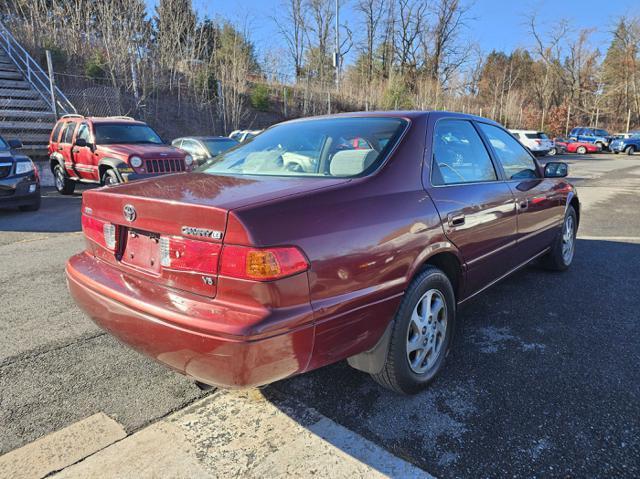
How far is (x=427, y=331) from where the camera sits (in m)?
2.63

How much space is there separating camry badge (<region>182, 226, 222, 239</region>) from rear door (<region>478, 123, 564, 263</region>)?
2518mm

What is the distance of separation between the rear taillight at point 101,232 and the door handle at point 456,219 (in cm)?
192

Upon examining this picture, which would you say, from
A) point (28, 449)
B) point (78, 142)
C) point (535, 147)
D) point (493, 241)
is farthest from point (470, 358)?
point (535, 147)

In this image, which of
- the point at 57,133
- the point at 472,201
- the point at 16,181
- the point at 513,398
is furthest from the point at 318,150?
the point at 57,133

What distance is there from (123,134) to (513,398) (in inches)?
385

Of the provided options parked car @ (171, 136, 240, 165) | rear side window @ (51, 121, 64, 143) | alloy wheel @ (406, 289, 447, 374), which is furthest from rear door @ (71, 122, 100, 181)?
alloy wheel @ (406, 289, 447, 374)

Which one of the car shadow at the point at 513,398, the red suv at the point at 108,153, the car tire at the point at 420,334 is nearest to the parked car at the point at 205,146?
the red suv at the point at 108,153

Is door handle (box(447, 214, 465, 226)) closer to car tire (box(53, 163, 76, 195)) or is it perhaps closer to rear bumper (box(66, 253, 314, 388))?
rear bumper (box(66, 253, 314, 388))

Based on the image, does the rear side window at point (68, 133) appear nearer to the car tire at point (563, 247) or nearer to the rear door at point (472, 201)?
the rear door at point (472, 201)

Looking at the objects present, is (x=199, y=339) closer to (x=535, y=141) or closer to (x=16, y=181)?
(x=16, y=181)

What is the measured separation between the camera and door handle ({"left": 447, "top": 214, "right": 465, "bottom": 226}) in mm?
2699

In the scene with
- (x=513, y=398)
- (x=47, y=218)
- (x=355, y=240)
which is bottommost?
(x=513, y=398)

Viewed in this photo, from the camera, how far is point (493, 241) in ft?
10.6

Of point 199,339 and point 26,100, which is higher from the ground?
point 26,100
